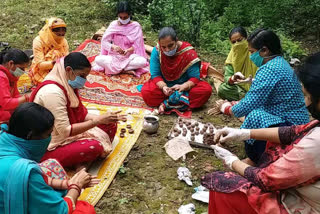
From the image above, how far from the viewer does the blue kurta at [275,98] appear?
310cm

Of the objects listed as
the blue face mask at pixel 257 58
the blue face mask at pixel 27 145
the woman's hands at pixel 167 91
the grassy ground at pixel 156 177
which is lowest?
the grassy ground at pixel 156 177

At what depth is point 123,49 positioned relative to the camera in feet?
20.7

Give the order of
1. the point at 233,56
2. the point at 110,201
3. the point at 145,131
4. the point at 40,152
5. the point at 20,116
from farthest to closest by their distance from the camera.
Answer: the point at 233,56, the point at 145,131, the point at 110,201, the point at 40,152, the point at 20,116

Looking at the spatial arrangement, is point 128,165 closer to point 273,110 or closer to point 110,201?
point 110,201

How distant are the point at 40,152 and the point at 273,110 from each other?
96.0 inches

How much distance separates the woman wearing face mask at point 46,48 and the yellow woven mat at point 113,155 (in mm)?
1115

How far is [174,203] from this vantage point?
314 centimetres

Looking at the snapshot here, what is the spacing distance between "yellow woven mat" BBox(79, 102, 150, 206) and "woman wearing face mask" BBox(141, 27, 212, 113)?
0.33m

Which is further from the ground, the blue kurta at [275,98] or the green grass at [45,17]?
the blue kurta at [275,98]

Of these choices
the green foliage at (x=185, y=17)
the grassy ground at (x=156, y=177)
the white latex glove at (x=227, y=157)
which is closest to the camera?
the white latex glove at (x=227, y=157)

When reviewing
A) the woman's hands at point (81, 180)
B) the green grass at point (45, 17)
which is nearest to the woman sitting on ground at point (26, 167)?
the woman's hands at point (81, 180)

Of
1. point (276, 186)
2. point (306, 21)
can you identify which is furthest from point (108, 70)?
point (306, 21)

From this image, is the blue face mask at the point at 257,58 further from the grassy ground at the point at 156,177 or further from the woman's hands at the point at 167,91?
the woman's hands at the point at 167,91

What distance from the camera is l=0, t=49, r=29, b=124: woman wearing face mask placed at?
148 inches
